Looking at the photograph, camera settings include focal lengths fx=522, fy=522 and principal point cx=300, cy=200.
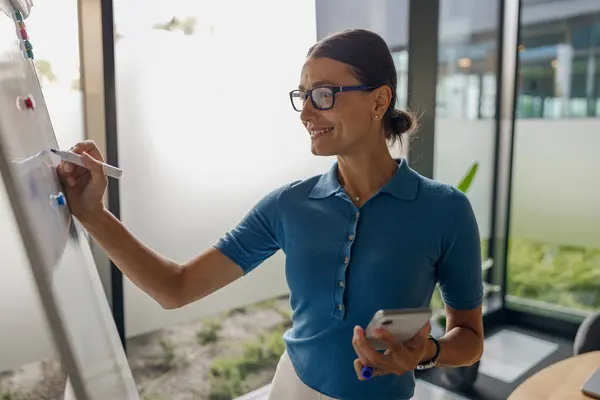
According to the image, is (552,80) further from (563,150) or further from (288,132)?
(288,132)

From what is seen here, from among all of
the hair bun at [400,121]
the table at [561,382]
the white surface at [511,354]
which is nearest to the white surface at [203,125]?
the hair bun at [400,121]

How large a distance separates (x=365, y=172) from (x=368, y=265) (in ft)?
0.71

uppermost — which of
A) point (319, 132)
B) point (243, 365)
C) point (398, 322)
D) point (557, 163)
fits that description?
point (319, 132)

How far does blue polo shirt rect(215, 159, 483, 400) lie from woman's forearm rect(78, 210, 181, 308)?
26 centimetres

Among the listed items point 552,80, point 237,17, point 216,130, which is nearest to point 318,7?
point 237,17

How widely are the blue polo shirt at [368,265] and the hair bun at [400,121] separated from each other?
12 cm

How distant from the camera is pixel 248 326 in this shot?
7.94 ft

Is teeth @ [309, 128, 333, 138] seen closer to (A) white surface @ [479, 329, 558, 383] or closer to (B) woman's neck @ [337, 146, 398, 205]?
(B) woman's neck @ [337, 146, 398, 205]

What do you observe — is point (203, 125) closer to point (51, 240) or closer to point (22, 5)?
point (22, 5)

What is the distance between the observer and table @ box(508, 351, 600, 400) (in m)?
1.62

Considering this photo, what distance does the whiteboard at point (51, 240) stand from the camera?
50 cm

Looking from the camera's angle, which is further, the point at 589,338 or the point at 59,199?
the point at 589,338

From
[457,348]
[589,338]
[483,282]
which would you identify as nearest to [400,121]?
[457,348]

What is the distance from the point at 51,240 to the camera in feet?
2.07
